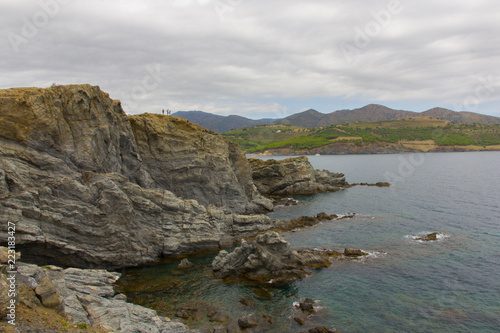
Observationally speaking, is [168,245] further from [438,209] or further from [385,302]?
[438,209]

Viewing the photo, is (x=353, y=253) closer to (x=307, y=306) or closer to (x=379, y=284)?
(x=379, y=284)

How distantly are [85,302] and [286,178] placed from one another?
237 ft

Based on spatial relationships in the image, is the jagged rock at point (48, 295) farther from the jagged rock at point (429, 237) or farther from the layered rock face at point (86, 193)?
the jagged rock at point (429, 237)

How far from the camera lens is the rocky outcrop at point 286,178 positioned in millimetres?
89562

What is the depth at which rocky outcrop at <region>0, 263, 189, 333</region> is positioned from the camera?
59.1 ft

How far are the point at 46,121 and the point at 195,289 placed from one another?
79.6 ft

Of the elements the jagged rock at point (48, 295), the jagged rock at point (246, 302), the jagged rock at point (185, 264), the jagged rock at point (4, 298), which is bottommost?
the jagged rock at point (246, 302)

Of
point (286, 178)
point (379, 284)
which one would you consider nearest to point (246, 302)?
point (379, 284)

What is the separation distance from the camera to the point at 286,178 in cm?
9056

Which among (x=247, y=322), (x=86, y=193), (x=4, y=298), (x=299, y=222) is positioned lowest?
(x=247, y=322)

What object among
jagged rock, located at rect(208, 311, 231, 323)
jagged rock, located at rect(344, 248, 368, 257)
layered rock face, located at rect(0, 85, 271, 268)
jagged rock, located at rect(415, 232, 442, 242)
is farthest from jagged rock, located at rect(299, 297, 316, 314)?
jagged rock, located at rect(415, 232, 442, 242)

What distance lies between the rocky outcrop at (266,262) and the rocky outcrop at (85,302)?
11.9 m

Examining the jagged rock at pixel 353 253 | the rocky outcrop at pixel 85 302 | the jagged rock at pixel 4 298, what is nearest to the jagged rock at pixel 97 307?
the rocky outcrop at pixel 85 302

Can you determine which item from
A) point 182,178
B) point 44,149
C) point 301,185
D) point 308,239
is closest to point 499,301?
point 308,239
